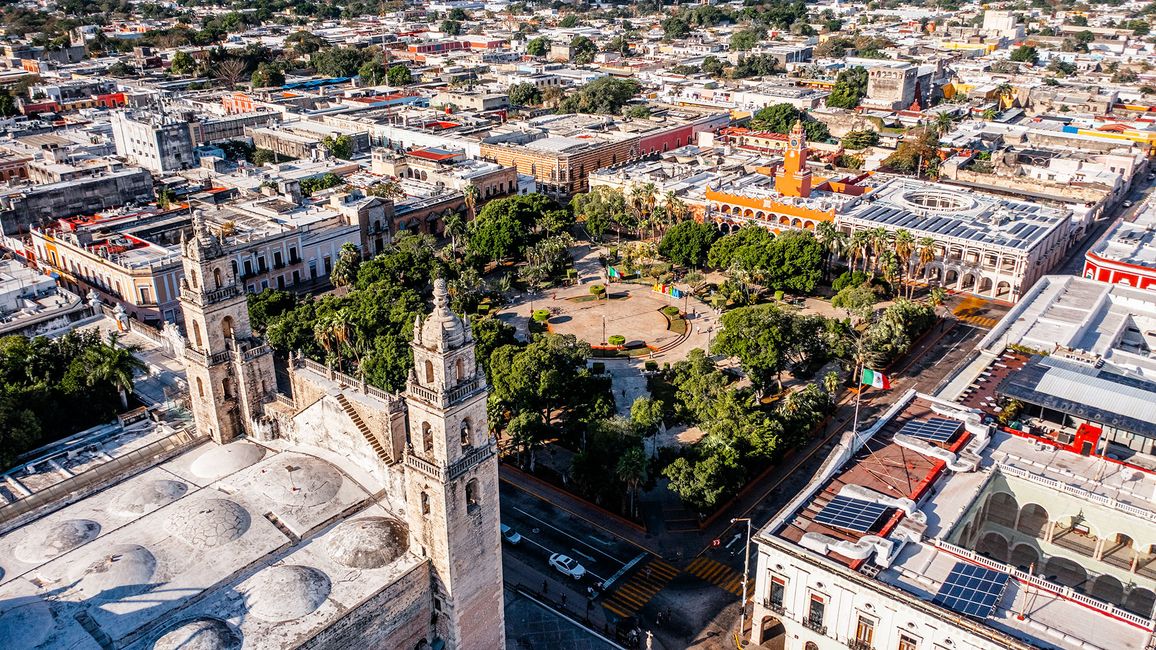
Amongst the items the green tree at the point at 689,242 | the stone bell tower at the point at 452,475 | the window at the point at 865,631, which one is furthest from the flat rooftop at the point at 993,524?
the green tree at the point at 689,242

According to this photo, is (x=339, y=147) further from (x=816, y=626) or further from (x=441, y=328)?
(x=816, y=626)

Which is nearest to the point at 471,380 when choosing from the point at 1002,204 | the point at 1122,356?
the point at 1122,356

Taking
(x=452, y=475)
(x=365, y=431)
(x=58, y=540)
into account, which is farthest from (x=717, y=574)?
(x=58, y=540)

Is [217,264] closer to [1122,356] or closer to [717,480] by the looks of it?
[717,480]

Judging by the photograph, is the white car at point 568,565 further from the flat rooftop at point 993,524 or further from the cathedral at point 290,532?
the flat rooftop at point 993,524

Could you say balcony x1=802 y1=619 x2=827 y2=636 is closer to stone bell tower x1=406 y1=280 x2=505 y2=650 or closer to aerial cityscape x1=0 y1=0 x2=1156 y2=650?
aerial cityscape x1=0 y1=0 x2=1156 y2=650

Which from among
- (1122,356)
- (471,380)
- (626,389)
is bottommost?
(626,389)
